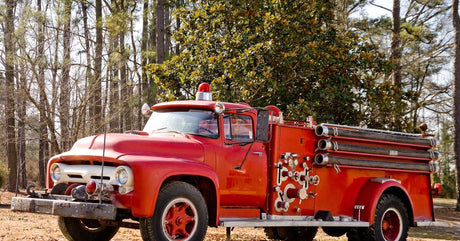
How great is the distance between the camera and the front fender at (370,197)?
9.83 meters

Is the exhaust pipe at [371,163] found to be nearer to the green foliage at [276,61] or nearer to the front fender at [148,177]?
the front fender at [148,177]

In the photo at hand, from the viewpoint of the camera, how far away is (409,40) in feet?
83.6

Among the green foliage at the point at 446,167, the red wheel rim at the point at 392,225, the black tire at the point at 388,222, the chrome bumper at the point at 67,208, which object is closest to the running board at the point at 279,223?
the black tire at the point at 388,222

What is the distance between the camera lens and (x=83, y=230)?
823cm

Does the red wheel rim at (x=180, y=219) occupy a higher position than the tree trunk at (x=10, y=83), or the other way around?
the tree trunk at (x=10, y=83)

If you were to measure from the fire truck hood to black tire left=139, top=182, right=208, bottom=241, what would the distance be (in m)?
0.49

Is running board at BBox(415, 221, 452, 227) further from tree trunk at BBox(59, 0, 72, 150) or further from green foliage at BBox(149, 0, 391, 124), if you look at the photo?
tree trunk at BBox(59, 0, 72, 150)

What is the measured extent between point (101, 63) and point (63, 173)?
48.3 ft

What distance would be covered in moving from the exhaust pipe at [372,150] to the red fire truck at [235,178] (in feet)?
0.06

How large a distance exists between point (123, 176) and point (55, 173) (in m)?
1.31

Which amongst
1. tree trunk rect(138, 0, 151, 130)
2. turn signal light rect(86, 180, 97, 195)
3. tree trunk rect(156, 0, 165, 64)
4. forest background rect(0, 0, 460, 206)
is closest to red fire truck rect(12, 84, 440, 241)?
turn signal light rect(86, 180, 97, 195)

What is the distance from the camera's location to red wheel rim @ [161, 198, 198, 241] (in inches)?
281

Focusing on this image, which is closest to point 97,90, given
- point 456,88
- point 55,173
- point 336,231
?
point 336,231

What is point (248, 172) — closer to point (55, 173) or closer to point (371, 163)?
point (55, 173)
